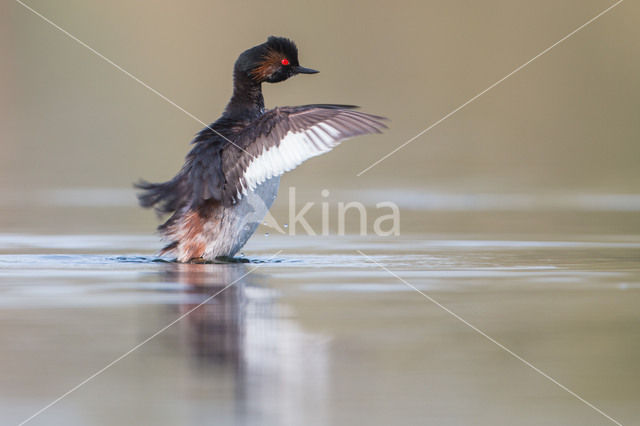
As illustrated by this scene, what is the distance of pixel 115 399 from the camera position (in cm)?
380

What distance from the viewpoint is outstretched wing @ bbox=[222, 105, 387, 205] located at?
6.98m

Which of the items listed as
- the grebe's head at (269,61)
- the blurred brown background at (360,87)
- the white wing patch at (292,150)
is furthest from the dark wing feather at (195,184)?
the blurred brown background at (360,87)

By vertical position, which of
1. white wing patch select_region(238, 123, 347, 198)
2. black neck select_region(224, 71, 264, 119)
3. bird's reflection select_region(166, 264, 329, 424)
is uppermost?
black neck select_region(224, 71, 264, 119)

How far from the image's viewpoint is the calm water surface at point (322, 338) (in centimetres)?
371

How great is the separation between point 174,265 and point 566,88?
16.2 m

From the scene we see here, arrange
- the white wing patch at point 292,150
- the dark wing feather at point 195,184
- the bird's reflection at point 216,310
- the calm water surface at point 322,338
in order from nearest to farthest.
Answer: the calm water surface at point 322,338
the bird's reflection at point 216,310
the white wing patch at point 292,150
the dark wing feather at point 195,184

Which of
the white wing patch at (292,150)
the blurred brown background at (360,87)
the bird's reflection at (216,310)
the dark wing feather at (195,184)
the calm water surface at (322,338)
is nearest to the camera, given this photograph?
the calm water surface at (322,338)

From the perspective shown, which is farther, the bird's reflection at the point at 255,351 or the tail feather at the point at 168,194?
the tail feather at the point at 168,194

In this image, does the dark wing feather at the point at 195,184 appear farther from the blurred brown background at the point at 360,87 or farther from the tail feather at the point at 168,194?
the blurred brown background at the point at 360,87

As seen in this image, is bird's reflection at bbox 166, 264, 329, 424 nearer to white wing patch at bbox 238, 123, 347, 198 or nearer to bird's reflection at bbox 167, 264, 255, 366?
bird's reflection at bbox 167, 264, 255, 366

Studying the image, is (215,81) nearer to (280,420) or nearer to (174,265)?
(174,265)

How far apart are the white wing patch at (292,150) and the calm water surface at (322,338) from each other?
Answer: 24.3 inches

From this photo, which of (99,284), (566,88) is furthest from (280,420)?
(566,88)

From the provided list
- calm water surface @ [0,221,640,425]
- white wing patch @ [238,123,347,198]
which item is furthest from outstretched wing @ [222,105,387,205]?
calm water surface @ [0,221,640,425]
